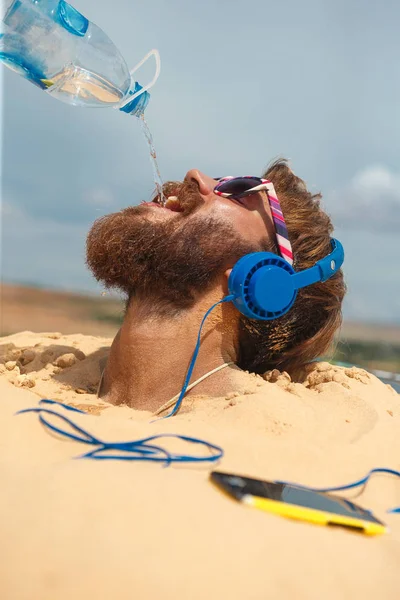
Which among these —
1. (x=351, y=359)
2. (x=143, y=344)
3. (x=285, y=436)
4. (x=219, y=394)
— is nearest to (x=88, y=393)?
(x=143, y=344)

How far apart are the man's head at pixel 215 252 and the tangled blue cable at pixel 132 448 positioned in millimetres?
1054

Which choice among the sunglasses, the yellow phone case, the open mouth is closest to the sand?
the yellow phone case

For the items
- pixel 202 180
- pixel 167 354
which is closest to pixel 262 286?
pixel 167 354

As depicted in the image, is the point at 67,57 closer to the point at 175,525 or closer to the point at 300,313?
the point at 300,313

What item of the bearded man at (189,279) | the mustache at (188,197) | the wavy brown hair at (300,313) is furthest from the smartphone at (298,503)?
the mustache at (188,197)

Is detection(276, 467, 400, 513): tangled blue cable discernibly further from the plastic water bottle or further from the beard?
the plastic water bottle

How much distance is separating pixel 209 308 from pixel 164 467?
1.26m

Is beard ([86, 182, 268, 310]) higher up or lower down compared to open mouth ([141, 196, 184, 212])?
lower down

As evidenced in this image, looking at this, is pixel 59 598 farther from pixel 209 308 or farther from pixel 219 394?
pixel 209 308

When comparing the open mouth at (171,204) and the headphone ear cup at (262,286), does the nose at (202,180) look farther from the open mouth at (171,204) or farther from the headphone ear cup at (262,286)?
the headphone ear cup at (262,286)

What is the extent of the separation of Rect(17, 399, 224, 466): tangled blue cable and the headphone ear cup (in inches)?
36.6

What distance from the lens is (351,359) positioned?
4.34 meters

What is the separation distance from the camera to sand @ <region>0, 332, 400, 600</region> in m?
1.10

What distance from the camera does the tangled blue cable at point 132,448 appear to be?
153 centimetres
